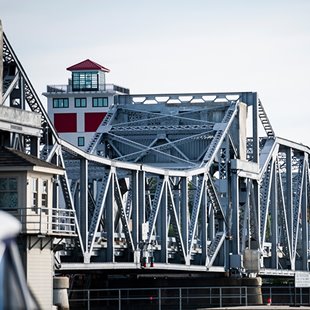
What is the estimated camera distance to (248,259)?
223ft

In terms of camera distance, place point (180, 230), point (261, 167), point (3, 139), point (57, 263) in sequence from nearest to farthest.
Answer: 1. point (3, 139)
2. point (57, 263)
3. point (180, 230)
4. point (261, 167)

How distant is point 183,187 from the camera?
63844mm

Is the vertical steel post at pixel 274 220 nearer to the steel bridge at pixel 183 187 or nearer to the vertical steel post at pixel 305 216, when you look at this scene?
Answer: the steel bridge at pixel 183 187

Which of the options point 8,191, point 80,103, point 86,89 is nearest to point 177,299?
point 8,191

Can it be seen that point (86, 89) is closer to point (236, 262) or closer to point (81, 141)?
point (81, 141)

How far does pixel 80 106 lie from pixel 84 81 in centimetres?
454

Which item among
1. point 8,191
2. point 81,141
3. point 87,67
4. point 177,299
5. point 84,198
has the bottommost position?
point 177,299

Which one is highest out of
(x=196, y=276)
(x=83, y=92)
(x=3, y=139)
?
(x=83, y=92)

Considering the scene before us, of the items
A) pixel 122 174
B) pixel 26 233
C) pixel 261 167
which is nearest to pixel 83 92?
pixel 261 167

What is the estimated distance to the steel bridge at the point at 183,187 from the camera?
5459cm

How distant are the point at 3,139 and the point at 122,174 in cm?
2328

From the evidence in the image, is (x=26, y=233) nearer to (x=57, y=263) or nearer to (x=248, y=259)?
(x=57, y=263)

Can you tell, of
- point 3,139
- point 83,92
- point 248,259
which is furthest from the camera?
point 83,92

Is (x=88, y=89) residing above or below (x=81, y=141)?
above
